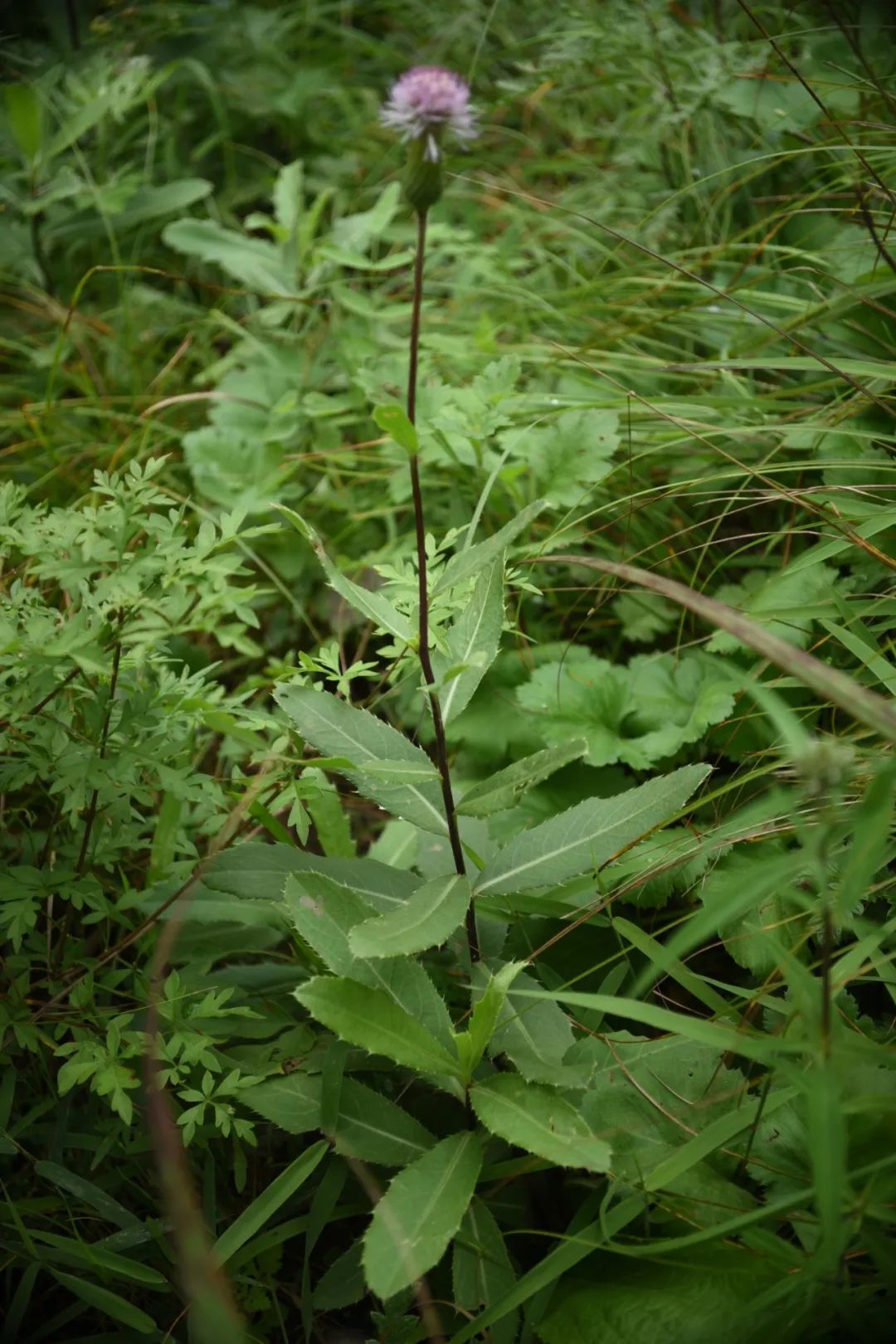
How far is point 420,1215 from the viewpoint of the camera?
106 cm

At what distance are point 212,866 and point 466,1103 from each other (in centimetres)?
48

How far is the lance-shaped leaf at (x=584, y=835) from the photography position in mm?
1229

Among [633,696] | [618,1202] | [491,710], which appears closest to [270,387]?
[491,710]

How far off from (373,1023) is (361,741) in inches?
13.9

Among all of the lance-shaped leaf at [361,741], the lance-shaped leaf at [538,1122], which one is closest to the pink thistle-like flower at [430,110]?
the lance-shaped leaf at [361,741]

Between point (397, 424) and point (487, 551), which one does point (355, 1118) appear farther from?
point (397, 424)

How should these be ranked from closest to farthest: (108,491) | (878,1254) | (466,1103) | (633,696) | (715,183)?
(878,1254) → (466,1103) → (108,491) → (633,696) → (715,183)

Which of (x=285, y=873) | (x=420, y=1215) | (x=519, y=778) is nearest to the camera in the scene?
(x=420, y=1215)

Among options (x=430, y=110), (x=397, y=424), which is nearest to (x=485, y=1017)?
(x=397, y=424)

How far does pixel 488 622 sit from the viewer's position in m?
1.23

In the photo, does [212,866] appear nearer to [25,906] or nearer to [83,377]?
[25,906]

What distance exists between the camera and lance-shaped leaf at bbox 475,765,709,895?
48.4 inches

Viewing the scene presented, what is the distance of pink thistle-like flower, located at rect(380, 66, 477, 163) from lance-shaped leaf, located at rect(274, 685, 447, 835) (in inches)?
26.2

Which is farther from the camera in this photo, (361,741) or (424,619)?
(361,741)
